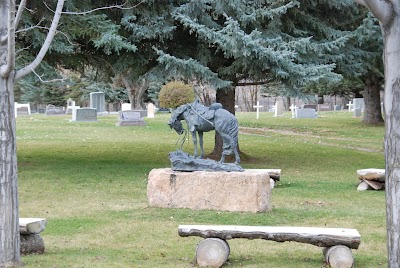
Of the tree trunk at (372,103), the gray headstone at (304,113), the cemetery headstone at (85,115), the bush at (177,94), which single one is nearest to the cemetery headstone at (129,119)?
the bush at (177,94)

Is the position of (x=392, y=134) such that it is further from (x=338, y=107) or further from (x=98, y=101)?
(x=338, y=107)

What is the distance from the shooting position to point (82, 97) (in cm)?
6006

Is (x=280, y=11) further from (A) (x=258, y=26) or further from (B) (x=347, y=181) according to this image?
(B) (x=347, y=181)

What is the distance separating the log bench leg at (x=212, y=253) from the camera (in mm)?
7793

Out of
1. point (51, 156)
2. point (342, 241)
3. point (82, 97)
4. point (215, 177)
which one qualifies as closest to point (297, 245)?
point (342, 241)

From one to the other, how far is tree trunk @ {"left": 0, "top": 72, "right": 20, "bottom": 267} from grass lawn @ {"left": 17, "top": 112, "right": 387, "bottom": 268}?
315 millimetres

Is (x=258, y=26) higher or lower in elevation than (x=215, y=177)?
higher

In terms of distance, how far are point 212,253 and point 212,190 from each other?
12.2ft

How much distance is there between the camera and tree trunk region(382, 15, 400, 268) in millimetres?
6055

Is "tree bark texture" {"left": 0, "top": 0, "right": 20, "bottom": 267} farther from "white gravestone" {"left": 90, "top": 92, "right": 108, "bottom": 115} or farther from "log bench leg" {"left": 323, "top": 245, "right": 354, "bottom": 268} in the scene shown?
"white gravestone" {"left": 90, "top": 92, "right": 108, "bottom": 115}

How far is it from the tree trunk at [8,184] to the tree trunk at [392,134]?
3.81 metres

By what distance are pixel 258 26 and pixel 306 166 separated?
4.21 meters

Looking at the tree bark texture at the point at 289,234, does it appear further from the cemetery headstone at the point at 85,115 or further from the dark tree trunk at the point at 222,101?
the cemetery headstone at the point at 85,115

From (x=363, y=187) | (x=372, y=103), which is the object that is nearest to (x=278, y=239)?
(x=363, y=187)
